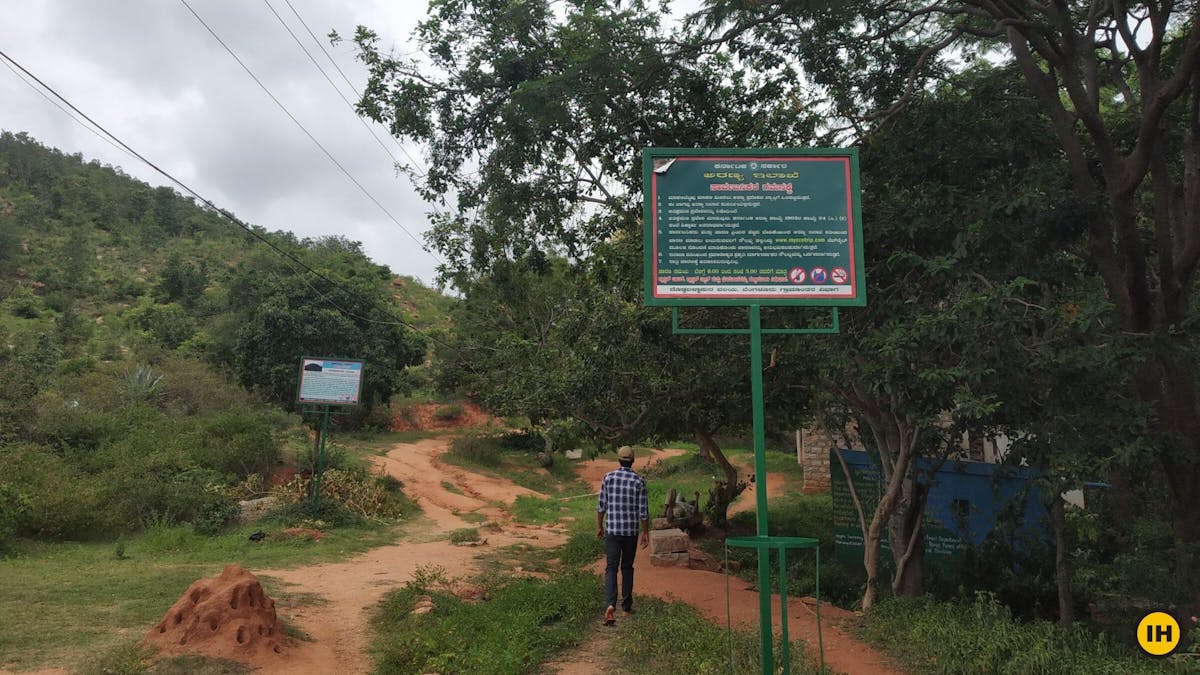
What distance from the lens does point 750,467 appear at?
2659cm

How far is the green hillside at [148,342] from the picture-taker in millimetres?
12172

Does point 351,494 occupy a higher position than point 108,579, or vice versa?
point 351,494

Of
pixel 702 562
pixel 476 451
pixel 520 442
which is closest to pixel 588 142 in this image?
pixel 702 562

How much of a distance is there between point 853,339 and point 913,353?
1.00 m

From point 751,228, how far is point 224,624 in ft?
16.6

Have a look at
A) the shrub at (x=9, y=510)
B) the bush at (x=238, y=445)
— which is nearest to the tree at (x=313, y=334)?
the bush at (x=238, y=445)

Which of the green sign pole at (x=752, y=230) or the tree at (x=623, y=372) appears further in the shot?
the tree at (x=623, y=372)

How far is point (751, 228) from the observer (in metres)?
5.07

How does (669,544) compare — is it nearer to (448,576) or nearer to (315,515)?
(448,576)

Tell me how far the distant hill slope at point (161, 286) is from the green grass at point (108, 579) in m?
14.4

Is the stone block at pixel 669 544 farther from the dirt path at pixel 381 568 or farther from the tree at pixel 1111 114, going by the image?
the tree at pixel 1111 114

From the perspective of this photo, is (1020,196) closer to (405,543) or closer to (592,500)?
(405,543)

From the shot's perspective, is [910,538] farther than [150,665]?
Yes

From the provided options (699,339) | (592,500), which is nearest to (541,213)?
(699,339)
